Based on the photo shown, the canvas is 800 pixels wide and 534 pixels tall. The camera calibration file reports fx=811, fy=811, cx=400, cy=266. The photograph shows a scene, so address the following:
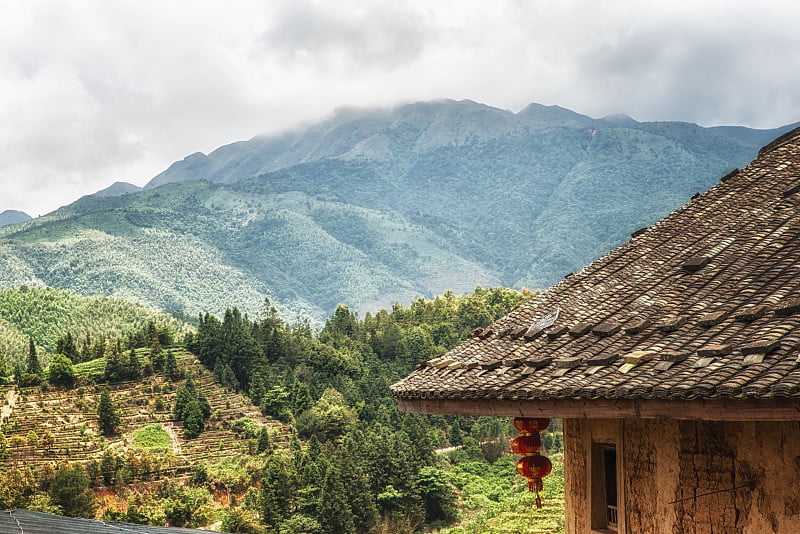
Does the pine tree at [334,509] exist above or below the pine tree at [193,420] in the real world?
below

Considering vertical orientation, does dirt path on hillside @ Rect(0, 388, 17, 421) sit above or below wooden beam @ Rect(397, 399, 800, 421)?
below

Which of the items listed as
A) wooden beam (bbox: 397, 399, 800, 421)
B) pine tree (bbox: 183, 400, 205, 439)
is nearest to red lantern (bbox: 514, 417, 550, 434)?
wooden beam (bbox: 397, 399, 800, 421)

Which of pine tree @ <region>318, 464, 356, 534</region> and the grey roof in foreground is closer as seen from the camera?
the grey roof in foreground

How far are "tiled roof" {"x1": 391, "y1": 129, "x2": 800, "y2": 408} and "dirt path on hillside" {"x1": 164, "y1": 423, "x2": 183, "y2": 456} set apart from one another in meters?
33.0

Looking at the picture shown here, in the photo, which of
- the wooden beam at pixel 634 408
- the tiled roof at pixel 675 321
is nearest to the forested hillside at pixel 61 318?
the tiled roof at pixel 675 321

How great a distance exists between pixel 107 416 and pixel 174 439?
120 inches

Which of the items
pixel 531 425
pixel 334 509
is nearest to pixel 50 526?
pixel 531 425

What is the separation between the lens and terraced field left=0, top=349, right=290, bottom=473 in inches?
1273

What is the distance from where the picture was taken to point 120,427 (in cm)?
3547

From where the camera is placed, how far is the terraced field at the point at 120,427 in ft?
106

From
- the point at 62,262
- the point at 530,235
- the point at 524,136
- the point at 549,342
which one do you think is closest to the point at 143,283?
the point at 62,262

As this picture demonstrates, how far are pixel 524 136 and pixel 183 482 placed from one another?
171165 mm

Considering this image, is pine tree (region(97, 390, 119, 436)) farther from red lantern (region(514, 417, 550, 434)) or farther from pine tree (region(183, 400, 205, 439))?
red lantern (region(514, 417, 550, 434))

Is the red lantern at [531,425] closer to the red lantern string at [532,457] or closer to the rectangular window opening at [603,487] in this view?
the red lantern string at [532,457]
